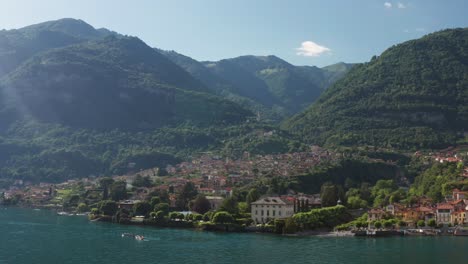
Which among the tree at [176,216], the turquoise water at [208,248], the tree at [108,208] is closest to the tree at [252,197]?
the tree at [176,216]

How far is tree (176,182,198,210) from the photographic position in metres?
113

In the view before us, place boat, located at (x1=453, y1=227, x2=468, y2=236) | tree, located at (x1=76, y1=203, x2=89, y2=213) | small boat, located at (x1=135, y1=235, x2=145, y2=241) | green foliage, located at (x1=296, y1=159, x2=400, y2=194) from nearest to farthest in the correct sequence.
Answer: small boat, located at (x1=135, y1=235, x2=145, y2=241) → boat, located at (x1=453, y1=227, x2=468, y2=236) → green foliage, located at (x1=296, y1=159, x2=400, y2=194) → tree, located at (x1=76, y1=203, x2=89, y2=213)

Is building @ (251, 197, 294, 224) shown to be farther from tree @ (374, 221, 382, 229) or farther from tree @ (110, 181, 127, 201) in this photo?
tree @ (110, 181, 127, 201)

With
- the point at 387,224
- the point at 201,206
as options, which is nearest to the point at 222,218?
the point at 201,206

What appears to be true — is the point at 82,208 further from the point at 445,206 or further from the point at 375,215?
the point at 445,206

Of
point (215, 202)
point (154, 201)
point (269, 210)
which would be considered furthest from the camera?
point (215, 202)

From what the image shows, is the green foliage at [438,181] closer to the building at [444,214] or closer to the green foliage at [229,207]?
the building at [444,214]

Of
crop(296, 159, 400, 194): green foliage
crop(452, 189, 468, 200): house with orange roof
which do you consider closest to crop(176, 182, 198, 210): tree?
crop(296, 159, 400, 194): green foliage

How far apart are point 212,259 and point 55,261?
598 inches

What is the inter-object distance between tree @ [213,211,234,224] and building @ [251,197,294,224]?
543cm

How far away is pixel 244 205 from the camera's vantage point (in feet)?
347

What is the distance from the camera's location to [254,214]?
323 feet

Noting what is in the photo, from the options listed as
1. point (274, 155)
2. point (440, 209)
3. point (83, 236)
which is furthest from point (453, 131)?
point (83, 236)

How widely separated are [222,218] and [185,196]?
76.8 feet
